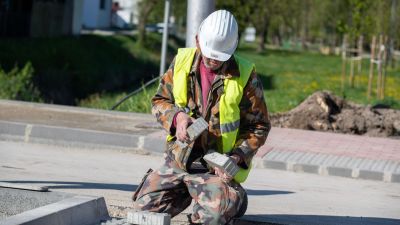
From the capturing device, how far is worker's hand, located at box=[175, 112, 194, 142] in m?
6.57

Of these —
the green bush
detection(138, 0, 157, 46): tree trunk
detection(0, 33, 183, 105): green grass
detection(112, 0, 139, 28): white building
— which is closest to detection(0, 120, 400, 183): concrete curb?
the green bush

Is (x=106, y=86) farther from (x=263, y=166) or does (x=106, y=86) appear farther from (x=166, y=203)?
(x=166, y=203)

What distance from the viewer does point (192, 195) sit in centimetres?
675

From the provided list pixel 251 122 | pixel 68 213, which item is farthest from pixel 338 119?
pixel 68 213

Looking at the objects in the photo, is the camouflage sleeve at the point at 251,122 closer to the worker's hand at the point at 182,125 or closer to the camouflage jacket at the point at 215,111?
the camouflage jacket at the point at 215,111

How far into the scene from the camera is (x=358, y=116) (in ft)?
50.1

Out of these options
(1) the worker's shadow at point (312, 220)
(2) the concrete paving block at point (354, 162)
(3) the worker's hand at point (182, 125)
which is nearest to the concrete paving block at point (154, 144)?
(2) the concrete paving block at point (354, 162)

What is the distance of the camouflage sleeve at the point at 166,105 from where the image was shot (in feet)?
22.3

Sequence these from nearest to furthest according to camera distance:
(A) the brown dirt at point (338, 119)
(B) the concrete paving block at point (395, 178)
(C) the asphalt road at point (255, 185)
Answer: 1. (C) the asphalt road at point (255, 185)
2. (B) the concrete paving block at point (395, 178)
3. (A) the brown dirt at point (338, 119)

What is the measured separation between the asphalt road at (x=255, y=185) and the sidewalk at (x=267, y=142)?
17 centimetres

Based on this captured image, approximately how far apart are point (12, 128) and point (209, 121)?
690 centimetres

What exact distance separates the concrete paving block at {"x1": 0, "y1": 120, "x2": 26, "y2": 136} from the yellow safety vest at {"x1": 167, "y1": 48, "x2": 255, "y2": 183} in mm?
6668

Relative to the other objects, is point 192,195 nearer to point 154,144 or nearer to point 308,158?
point 308,158

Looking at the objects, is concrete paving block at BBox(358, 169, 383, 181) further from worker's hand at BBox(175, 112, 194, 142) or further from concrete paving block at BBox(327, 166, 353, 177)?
worker's hand at BBox(175, 112, 194, 142)
